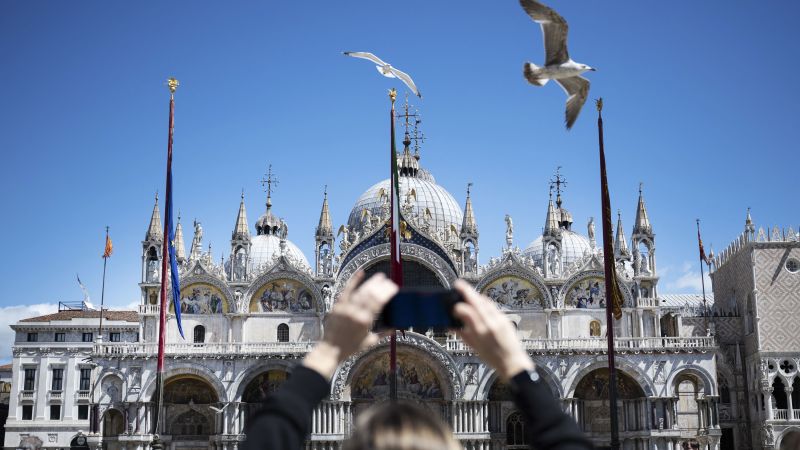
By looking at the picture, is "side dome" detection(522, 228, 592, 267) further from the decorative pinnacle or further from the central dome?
the decorative pinnacle

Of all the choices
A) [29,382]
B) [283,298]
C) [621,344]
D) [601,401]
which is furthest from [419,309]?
[29,382]

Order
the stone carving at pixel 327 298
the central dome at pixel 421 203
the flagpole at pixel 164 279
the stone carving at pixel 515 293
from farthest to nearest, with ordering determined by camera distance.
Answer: the central dome at pixel 421 203, the stone carving at pixel 515 293, the stone carving at pixel 327 298, the flagpole at pixel 164 279

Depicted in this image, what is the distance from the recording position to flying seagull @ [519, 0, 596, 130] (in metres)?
15.0

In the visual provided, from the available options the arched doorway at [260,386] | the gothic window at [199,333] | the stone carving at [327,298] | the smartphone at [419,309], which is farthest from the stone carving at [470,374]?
the smartphone at [419,309]

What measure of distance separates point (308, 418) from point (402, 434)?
0.61 m

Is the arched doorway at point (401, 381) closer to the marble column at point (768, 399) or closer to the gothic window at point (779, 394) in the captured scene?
the marble column at point (768, 399)

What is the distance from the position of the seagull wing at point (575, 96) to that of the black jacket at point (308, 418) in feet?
44.5

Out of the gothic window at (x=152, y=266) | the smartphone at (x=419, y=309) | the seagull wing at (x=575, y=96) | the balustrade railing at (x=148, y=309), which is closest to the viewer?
the smartphone at (x=419, y=309)

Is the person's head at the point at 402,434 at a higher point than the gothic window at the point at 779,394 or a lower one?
lower

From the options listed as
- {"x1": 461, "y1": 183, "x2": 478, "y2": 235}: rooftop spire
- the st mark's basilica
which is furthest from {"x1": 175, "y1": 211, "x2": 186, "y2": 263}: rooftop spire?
{"x1": 461, "y1": 183, "x2": 478, "y2": 235}: rooftop spire

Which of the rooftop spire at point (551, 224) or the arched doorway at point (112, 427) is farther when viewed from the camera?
the rooftop spire at point (551, 224)

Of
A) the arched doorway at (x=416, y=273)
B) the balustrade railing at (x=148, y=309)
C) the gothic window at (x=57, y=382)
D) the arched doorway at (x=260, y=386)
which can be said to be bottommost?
the arched doorway at (x=260, y=386)

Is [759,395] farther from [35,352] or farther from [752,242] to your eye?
[35,352]

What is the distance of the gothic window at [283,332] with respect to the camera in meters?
57.1
